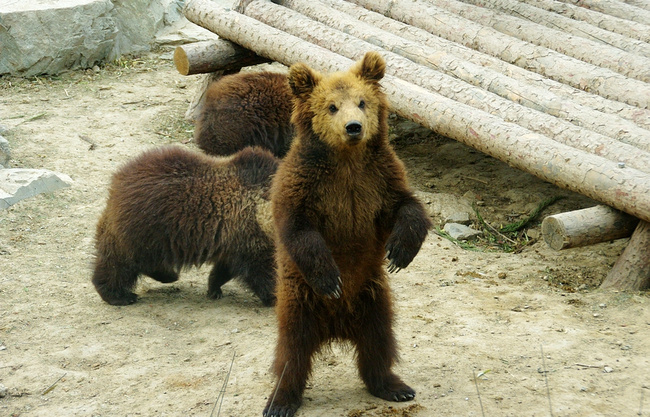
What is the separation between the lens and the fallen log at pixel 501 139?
5934 mm

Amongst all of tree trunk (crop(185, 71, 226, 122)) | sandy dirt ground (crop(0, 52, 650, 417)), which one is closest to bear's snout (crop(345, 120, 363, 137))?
sandy dirt ground (crop(0, 52, 650, 417))

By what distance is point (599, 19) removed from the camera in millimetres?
8312

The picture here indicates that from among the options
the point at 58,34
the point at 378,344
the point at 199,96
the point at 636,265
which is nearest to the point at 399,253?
the point at 378,344

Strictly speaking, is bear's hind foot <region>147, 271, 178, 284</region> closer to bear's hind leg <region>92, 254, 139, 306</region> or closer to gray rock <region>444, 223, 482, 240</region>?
Answer: bear's hind leg <region>92, 254, 139, 306</region>

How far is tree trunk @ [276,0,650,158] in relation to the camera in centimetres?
639

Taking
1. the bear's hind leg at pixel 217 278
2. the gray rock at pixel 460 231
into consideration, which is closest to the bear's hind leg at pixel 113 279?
the bear's hind leg at pixel 217 278

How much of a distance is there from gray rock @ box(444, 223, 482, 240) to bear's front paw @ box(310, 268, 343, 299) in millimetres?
3507

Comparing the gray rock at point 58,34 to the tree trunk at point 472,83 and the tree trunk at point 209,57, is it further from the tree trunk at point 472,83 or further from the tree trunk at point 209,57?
the tree trunk at point 472,83

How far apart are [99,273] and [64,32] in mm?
6019

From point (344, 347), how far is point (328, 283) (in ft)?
3.38

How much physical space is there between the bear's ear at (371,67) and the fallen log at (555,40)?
11.9ft

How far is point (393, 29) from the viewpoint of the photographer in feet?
28.9

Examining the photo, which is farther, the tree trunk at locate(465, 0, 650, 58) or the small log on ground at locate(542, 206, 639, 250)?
the tree trunk at locate(465, 0, 650, 58)

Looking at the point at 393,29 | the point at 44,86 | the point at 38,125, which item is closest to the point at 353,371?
the point at 393,29
